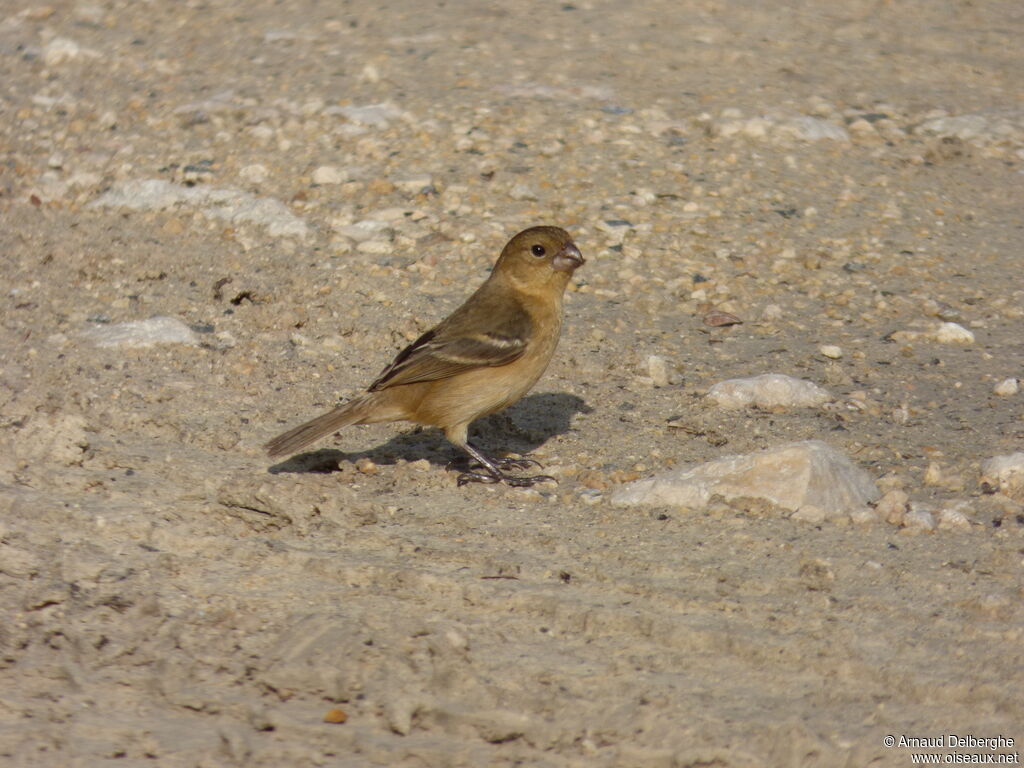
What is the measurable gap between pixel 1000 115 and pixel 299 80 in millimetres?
4878

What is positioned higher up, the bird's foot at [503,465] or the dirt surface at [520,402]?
the dirt surface at [520,402]

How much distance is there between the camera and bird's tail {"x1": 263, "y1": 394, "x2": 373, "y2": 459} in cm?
521

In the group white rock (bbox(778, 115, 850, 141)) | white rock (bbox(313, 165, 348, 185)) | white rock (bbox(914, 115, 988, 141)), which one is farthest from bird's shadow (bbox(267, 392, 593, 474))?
white rock (bbox(914, 115, 988, 141))

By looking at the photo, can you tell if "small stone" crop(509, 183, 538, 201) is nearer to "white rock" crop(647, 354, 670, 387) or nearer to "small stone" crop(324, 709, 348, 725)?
"white rock" crop(647, 354, 670, 387)

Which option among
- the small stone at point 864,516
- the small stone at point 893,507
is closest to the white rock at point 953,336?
the small stone at point 893,507

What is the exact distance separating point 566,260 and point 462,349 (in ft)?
2.29

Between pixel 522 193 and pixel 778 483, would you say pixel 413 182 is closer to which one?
pixel 522 193

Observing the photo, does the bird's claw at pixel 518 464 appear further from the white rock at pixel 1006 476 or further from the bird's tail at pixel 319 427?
the white rock at pixel 1006 476

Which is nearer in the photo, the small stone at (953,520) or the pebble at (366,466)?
the small stone at (953,520)

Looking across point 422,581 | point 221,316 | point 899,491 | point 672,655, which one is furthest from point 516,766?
point 221,316

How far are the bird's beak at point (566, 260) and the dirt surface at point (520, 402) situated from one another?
0.64m

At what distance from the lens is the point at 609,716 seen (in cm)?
377

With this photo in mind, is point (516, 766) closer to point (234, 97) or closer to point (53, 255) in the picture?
point (53, 255)

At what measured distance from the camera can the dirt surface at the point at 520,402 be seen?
388 centimetres
